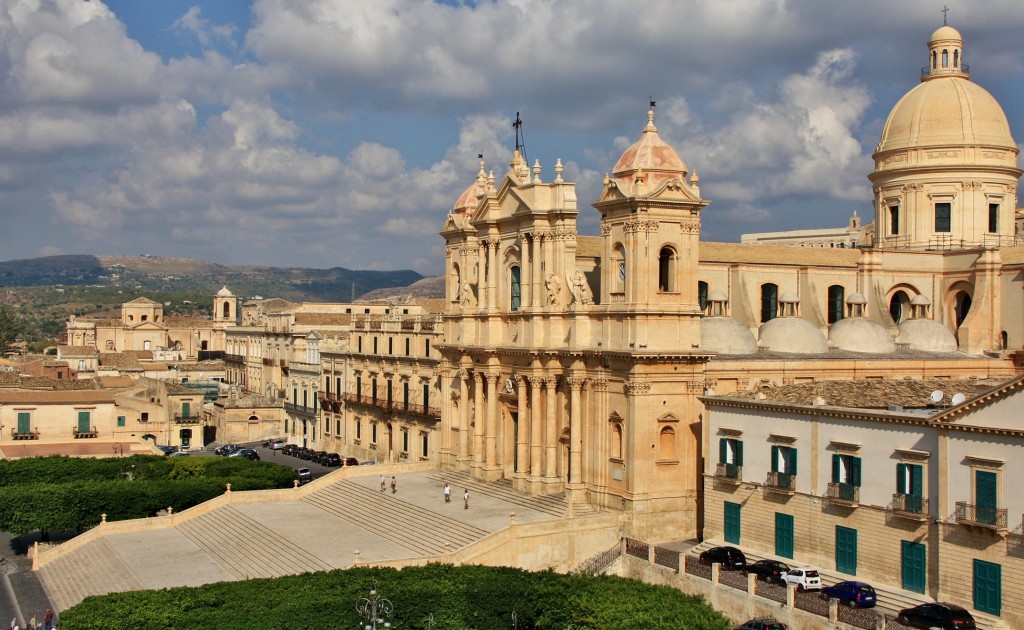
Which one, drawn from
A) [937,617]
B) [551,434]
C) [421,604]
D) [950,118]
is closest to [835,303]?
[950,118]

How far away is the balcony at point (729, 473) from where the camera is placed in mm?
38562

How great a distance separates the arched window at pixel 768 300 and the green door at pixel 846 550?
2097cm

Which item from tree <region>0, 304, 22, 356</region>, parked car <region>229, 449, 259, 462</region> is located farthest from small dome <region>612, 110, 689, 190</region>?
tree <region>0, 304, 22, 356</region>

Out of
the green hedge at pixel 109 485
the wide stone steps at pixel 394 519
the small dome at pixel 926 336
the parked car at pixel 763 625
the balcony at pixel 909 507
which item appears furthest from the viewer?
the small dome at pixel 926 336

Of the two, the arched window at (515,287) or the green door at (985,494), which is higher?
the arched window at (515,287)

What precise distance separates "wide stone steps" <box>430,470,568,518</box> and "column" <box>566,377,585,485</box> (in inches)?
43.8

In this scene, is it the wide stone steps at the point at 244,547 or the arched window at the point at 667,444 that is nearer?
the wide stone steps at the point at 244,547

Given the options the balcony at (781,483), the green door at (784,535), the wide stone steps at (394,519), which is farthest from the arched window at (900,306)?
the wide stone steps at (394,519)

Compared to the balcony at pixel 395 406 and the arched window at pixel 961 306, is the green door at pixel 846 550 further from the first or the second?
the balcony at pixel 395 406

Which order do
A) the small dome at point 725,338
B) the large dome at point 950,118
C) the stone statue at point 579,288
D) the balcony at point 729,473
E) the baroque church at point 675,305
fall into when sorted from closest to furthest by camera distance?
1. the balcony at point 729,473
2. the baroque church at point 675,305
3. the stone statue at point 579,288
4. the small dome at point 725,338
5. the large dome at point 950,118

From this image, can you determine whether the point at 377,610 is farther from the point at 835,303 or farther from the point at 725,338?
the point at 835,303

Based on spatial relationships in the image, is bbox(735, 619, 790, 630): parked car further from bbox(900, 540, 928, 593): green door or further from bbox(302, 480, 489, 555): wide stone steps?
bbox(302, 480, 489, 555): wide stone steps

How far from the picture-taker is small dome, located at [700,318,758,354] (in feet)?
153

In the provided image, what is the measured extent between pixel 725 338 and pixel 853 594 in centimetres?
1588
